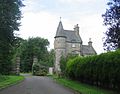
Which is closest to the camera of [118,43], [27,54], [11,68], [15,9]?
[15,9]

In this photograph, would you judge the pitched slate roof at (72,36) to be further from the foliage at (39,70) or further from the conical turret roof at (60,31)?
the foliage at (39,70)

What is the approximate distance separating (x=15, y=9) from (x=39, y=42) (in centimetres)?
9544

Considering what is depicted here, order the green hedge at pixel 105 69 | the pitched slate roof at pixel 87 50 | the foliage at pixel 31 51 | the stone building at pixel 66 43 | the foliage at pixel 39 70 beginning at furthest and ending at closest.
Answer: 1. the foliage at pixel 31 51
2. the pitched slate roof at pixel 87 50
3. the stone building at pixel 66 43
4. the foliage at pixel 39 70
5. the green hedge at pixel 105 69

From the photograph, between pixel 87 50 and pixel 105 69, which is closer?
pixel 105 69

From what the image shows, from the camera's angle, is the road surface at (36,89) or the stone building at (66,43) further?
the stone building at (66,43)

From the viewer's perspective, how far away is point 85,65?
31.8 meters

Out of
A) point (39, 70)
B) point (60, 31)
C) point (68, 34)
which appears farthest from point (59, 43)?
point (39, 70)

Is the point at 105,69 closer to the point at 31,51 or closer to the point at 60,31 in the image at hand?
the point at 60,31

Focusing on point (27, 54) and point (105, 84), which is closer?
point (105, 84)

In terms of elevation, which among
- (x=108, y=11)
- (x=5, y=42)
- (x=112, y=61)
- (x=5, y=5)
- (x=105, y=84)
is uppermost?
(x=108, y=11)

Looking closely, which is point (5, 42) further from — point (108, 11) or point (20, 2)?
point (108, 11)

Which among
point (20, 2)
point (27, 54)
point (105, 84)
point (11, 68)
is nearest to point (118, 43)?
point (105, 84)

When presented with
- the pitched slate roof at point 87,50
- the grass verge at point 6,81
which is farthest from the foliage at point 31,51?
the grass verge at point 6,81

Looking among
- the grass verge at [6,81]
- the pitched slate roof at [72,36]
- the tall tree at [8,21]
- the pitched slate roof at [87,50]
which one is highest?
the pitched slate roof at [72,36]
